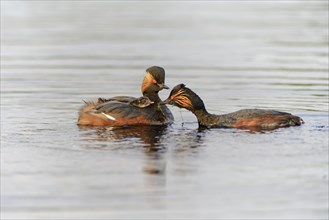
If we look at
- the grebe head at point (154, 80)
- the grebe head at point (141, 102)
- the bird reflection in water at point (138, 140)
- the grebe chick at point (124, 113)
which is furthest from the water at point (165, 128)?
the grebe head at point (154, 80)

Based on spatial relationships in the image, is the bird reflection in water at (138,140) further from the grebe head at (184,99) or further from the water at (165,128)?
the grebe head at (184,99)

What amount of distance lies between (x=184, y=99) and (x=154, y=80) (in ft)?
2.23

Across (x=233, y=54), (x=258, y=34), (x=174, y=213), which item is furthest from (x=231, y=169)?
(x=258, y=34)

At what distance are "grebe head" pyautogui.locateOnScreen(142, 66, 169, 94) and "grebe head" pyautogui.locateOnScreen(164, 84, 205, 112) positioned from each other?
386 millimetres

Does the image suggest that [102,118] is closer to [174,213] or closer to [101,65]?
[174,213]

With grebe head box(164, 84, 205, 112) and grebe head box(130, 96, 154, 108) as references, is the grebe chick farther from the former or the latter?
grebe head box(164, 84, 205, 112)

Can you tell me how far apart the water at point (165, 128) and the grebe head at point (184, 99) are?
30 cm

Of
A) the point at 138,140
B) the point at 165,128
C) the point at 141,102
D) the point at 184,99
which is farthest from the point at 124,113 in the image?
the point at 138,140

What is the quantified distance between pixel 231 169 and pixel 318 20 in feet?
66.8

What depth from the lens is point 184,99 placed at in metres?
14.7

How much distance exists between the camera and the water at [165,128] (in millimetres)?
9945

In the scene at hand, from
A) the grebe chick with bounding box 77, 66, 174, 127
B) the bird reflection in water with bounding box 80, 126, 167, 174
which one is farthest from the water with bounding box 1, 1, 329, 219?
the grebe chick with bounding box 77, 66, 174, 127

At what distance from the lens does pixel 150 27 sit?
29672mm

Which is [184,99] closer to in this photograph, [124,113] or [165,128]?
[165,128]
